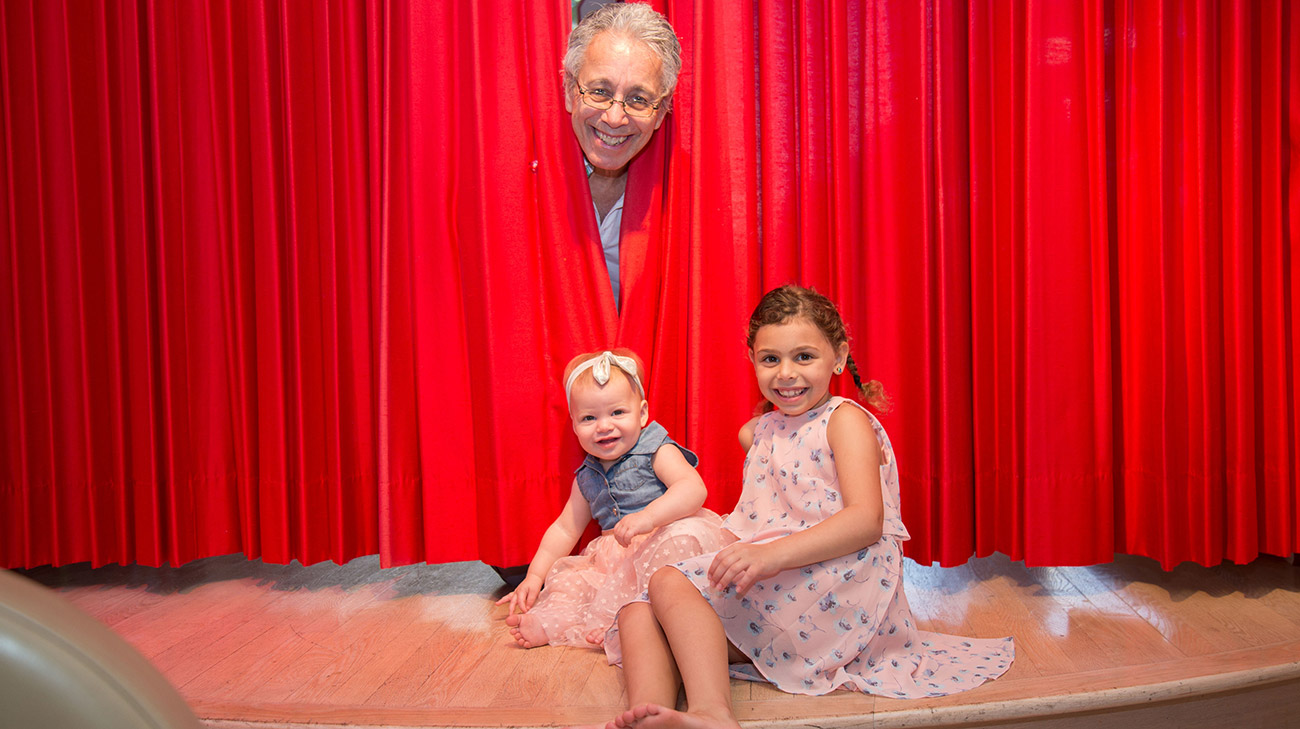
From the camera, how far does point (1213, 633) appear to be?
5.78ft

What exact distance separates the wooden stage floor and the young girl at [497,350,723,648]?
88mm

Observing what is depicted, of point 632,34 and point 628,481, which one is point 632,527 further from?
point 632,34

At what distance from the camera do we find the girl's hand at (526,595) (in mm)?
1850

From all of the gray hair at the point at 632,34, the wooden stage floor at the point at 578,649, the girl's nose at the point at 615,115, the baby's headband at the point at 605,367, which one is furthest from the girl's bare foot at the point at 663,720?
the gray hair at the point at 632,34

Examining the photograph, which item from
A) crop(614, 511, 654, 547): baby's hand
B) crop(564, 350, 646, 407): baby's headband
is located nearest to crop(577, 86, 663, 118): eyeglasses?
crop(564, 350, 646, 407): baby's headband

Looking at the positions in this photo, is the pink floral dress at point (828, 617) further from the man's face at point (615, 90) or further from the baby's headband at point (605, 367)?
the man's face at point (615, 90)

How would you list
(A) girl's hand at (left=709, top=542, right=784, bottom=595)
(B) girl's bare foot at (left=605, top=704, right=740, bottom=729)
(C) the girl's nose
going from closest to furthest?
(B) girl's bare foot at (left=605, top=704, right=740, bottom=729), (A) girl's hand at (left=709, top=542, right=784, bottom=595), (C) the girl's nose

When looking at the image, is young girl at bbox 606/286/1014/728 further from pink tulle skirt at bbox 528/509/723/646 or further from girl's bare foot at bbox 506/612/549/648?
girl's bare foot at bbox 506/612/549/648

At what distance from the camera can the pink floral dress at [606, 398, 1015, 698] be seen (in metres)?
1.54

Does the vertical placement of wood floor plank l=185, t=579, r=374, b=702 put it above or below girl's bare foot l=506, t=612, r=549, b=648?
below

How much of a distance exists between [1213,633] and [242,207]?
2.64 m

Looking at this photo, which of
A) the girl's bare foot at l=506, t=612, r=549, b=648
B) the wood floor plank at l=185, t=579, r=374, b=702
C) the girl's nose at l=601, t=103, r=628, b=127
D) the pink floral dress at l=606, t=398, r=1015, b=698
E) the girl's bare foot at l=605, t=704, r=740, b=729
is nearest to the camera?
the girl's bare foot at l=605, t=704, r=740, b=729

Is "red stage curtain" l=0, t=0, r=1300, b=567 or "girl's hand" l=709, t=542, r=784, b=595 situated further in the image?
"red stage curtain" l=0, t=0, r=1300, b=567

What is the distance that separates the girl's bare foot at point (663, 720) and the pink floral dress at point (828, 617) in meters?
0.31
